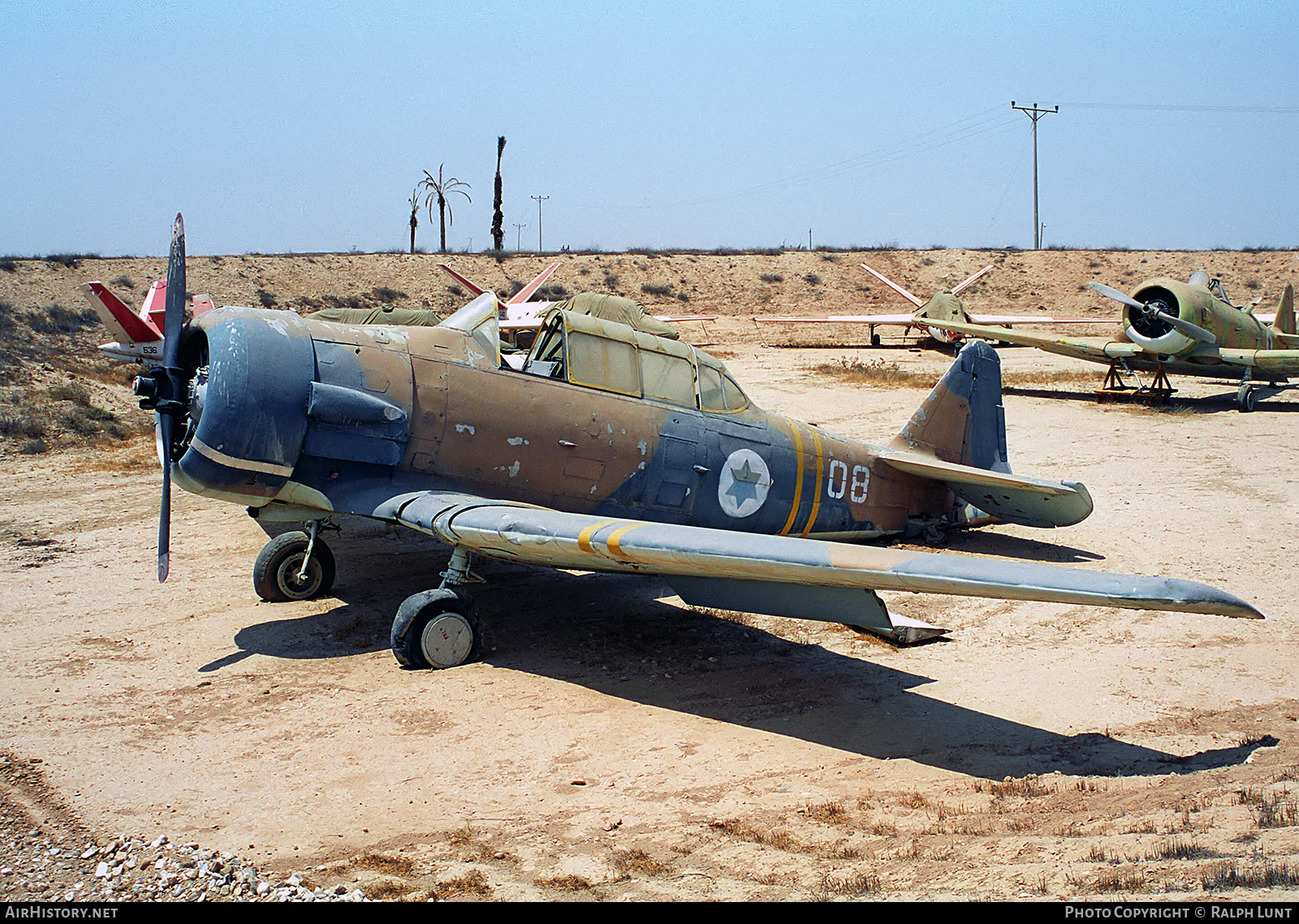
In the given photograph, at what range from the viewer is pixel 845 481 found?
31.6ft

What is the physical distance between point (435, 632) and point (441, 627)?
0.05 meters

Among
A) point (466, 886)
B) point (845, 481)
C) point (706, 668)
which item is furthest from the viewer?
point (845, 481)

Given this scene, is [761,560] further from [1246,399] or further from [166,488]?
[1246,399]

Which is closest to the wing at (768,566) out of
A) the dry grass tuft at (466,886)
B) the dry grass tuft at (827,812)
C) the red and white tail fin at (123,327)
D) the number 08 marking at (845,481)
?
the dry grass tuft at (827,812)

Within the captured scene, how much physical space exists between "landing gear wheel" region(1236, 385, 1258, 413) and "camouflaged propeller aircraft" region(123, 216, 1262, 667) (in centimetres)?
1377

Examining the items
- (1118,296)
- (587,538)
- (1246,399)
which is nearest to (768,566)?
(587,538)

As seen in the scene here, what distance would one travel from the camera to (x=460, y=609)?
695cm

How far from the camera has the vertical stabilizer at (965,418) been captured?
10.8 m

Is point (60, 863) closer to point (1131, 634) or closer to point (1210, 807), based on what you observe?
point (1210, 807)

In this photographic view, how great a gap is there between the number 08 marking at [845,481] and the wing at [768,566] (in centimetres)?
316

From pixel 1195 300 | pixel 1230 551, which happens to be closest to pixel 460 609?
pixel 1230 551

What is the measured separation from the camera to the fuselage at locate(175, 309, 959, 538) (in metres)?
7.03

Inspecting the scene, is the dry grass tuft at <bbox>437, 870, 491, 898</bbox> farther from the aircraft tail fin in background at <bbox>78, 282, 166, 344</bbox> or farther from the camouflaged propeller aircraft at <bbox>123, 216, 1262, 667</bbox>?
the aircraft tail fin in background at <bbox>78, 282, 166, 344</bbox>

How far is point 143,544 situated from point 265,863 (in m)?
7.04
